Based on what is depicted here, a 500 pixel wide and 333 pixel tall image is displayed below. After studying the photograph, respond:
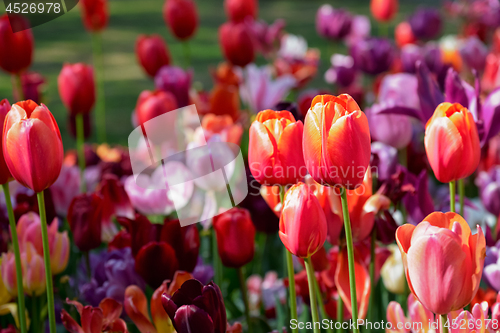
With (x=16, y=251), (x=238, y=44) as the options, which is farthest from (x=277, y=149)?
(x=238, y=44)

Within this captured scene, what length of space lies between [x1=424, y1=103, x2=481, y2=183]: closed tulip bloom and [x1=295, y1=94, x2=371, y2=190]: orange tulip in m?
0.09

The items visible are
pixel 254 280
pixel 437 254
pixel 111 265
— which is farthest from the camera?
pixel 254 280

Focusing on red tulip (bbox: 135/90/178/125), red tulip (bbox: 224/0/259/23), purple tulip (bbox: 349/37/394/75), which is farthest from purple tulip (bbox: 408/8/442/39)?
red tulip (bbox: 135/90/178/125)

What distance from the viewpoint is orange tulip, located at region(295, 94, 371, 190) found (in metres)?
0.45

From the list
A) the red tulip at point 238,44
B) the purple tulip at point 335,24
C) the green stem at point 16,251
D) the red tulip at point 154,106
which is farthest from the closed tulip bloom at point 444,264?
the purple tulip at point 335,24

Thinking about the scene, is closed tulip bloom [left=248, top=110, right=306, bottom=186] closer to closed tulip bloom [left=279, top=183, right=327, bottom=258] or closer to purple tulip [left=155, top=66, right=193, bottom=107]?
closed tulip bloom [left=279, top=183, right=327, bottom=258]

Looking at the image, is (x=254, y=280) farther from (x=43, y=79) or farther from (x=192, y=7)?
(x=192, y=7)

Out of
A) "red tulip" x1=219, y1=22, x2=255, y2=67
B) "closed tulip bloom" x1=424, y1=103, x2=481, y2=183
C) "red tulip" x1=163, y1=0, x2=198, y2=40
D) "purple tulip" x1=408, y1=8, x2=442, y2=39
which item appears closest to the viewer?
"closed tulip bloom" x1=424, y1=103, x2=481, y2=183

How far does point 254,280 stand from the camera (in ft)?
3.28

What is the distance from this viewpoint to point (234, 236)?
674 mm

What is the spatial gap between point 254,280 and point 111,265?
14.8 inches

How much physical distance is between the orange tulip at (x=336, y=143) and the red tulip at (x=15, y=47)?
76cm

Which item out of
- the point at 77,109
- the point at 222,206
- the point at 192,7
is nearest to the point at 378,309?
the point at 222,206

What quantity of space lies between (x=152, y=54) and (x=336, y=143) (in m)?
1.04
